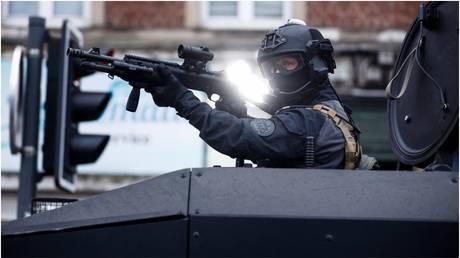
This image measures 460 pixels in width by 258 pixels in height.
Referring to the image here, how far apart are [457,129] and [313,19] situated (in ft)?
35.7

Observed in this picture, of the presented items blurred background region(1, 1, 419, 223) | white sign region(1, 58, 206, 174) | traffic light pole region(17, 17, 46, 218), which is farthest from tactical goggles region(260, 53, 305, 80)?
white sign region(1, 58, 206, 174)

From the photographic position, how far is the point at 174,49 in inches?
561

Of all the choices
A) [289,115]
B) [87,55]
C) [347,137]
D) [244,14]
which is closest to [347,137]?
[347,137]

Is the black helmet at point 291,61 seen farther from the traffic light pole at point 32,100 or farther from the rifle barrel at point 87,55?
the traffic light pole at point 32,100

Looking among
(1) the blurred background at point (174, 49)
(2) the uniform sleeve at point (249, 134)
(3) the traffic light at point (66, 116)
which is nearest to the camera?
(2) the uniform sleeve at point (249, 134)

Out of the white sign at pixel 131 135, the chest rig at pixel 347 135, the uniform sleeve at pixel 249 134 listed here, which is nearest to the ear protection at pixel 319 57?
the chest rig at pixel 347 135

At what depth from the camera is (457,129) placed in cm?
349

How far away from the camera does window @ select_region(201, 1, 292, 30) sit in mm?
Result: 14469

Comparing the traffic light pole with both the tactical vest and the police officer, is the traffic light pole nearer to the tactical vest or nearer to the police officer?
the police officer

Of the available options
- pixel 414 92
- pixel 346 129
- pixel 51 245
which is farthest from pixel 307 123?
pixel 51 245

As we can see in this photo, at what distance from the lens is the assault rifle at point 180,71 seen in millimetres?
3822

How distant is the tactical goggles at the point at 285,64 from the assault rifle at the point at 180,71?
172 mm

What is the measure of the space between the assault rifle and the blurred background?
950 cm

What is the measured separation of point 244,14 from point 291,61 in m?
10.6
